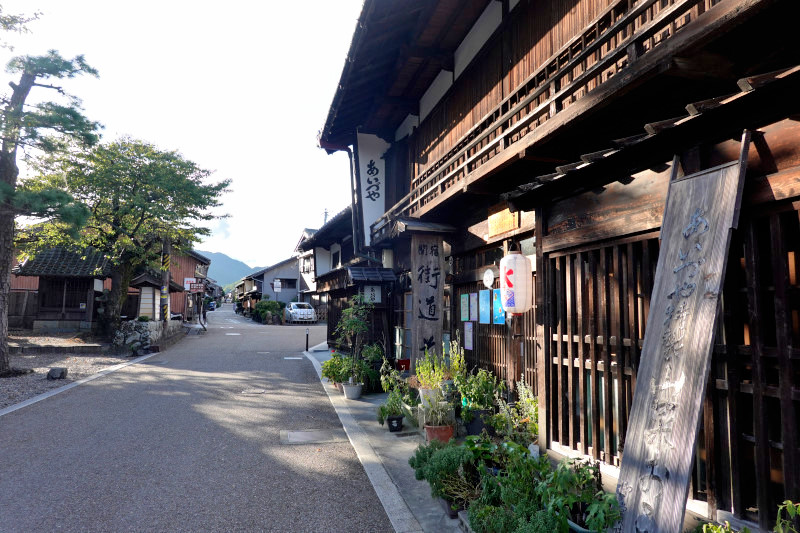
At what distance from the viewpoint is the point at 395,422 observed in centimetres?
820

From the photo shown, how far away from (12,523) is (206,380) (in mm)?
9495

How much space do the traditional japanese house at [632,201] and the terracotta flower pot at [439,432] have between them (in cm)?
151

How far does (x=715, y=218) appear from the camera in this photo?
10.3 feet

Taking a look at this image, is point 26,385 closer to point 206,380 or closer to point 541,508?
point 206,380

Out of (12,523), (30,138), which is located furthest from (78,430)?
(30,138)

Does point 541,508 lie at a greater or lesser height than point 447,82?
lesser

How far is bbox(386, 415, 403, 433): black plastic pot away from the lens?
322 inches

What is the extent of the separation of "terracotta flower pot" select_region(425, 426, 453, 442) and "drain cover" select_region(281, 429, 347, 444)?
67.9 inches

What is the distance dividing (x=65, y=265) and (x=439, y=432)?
97.6ft

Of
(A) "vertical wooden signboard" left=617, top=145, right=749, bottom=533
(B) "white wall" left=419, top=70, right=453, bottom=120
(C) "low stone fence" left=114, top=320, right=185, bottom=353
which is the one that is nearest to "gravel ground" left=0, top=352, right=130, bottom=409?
(C) "low stone fence" left=114, top=320, right=185, bottom=353

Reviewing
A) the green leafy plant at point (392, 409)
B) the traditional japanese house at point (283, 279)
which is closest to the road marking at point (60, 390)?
the green leafy plant at point (392, 409)

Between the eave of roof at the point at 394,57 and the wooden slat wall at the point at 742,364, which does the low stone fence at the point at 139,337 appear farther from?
the wooden slat wall at the point at 742,364

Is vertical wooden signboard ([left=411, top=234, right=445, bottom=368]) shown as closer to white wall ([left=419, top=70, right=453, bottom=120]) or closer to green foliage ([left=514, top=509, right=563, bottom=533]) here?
white wall ([left=419, top=70, right=453, bottom=120])

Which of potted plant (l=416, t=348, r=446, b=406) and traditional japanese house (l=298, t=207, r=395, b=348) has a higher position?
traditional japanese house (l=298, t=207, r=395, b=348)
